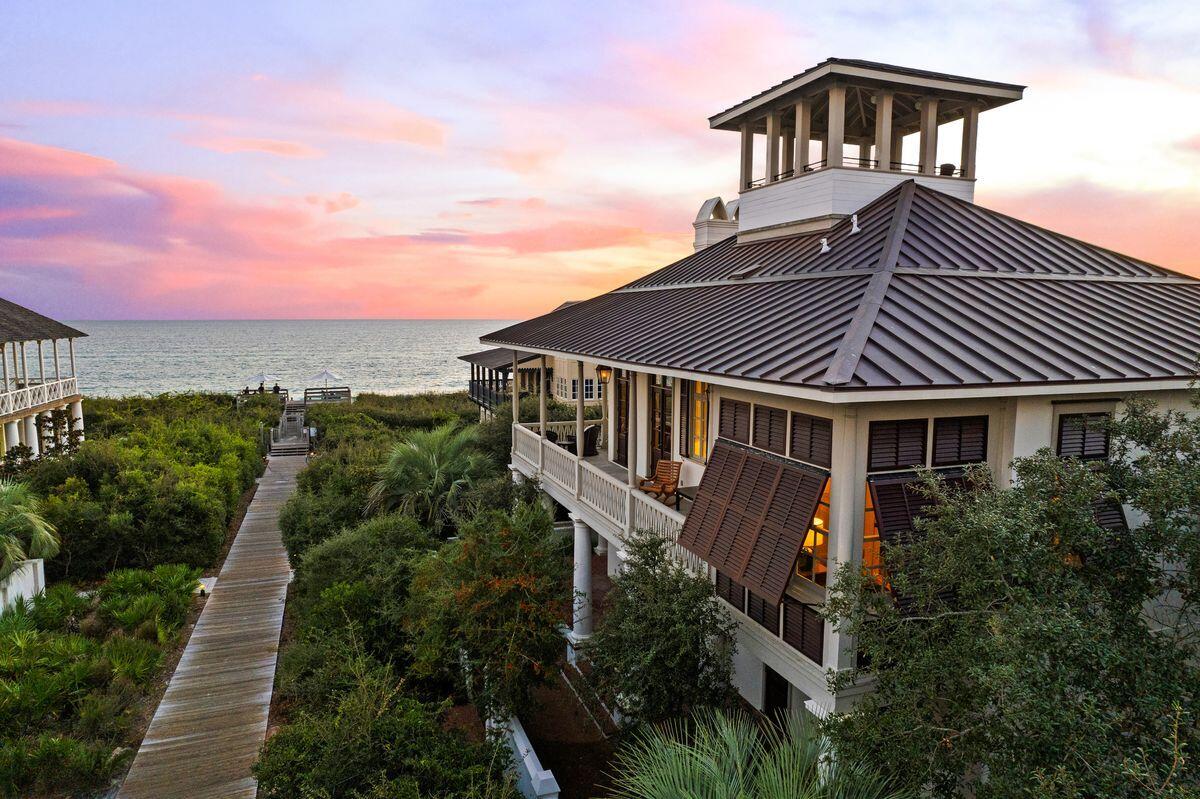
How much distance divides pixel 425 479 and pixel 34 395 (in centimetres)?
2091

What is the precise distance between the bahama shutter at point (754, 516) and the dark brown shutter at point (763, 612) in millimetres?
550

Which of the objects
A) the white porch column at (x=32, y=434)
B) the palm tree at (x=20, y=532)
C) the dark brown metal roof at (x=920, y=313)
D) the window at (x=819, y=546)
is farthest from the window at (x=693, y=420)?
the white porch column at (x=32, y=434)

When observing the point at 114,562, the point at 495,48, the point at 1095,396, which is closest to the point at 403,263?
the point at 495,48

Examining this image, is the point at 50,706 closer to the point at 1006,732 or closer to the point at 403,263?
the point at 1006,732

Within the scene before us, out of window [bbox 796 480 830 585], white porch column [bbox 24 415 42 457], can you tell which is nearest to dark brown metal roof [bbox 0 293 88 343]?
white porch column [bbox 24 415 42 457]

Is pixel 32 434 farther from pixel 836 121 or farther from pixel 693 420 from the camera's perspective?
pixel 836 121

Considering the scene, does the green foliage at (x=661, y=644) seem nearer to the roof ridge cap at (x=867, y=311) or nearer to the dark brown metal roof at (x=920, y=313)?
the dark brown metal roof at (x=920, y=313)

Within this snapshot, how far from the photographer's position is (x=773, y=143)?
51.1 feet

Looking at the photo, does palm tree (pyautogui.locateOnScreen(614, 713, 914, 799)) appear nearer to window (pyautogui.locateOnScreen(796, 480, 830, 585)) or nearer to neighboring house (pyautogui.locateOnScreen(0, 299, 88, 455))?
window (pyautogui.locateOnScreen(796, 480, 830, 585))

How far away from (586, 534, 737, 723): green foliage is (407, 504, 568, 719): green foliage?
0.91 m

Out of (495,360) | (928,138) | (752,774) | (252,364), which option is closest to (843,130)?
(928,138)

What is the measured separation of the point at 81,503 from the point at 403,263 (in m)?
76.3

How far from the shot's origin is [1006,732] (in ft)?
14.5

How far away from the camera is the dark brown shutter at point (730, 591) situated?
903 centimetres
